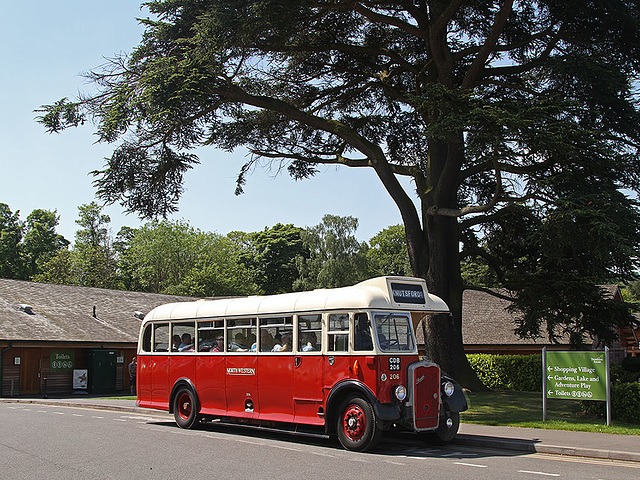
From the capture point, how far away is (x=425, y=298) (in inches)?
539

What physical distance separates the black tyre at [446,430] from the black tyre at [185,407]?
6.04 m

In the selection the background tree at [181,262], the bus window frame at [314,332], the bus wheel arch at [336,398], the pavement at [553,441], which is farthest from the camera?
the background tree at [181,262]

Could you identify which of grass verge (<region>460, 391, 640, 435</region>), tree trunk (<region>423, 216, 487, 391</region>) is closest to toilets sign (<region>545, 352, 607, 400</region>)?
Answer: grass verge (<region>460, 391, 640, 435</region>)

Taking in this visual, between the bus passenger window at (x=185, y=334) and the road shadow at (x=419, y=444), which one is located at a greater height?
the bus passenger window at (x=185, y=334)

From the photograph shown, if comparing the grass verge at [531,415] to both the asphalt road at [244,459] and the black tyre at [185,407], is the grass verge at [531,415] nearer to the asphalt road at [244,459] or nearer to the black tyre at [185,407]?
the asphalt road at [244,459]

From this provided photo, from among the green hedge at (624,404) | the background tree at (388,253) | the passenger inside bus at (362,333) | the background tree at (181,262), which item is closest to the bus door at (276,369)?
the passenger inside bus at (362,333)

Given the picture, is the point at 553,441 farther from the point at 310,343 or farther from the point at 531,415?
the point at 310,343

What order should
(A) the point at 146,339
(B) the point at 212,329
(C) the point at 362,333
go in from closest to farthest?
(C) the point at 362,333 < (B) the point at 212,329 < (A) the point at 146,339

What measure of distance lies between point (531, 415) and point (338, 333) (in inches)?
307

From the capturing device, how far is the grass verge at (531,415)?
14837 millimetres

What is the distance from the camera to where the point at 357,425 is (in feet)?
40.2

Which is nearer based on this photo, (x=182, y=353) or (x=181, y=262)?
(x=182, y=353)

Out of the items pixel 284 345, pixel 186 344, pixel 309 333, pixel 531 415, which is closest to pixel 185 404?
pixel 186 344

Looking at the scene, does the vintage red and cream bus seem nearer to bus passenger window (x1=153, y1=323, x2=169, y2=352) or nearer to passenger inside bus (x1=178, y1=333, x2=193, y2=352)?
passenger inside bus (x1=178, y1=333, x2=193, y2=352)
